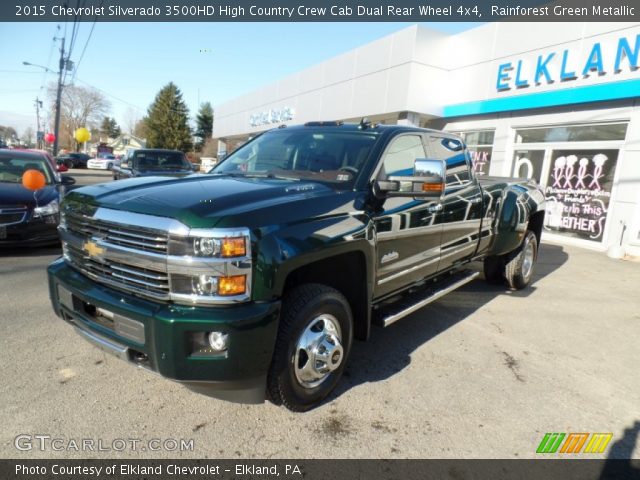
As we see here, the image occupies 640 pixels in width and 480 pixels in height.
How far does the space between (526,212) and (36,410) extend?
5.46 metres

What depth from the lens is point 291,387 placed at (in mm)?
2607

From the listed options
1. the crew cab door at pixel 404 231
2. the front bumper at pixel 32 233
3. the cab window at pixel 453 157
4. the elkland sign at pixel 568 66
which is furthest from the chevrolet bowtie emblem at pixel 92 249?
the elkland sign at pixel 568 66

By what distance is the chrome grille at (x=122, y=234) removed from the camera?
2293mm

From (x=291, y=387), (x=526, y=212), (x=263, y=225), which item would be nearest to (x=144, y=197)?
(x=263, y=225)

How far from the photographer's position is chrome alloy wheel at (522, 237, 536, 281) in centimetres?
593

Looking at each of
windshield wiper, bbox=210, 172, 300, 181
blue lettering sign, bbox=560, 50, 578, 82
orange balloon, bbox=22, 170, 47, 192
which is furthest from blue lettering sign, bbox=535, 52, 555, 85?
orange balloon, bbox=22, 170, 47, 192

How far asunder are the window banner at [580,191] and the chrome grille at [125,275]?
33.6ft

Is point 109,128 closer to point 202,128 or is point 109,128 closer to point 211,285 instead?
point 202,128

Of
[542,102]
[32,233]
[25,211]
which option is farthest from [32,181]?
[542,102]

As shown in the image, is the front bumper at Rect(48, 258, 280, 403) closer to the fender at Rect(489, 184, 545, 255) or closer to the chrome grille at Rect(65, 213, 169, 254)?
the chrome grille at Rect(65, 213, 169, 254)

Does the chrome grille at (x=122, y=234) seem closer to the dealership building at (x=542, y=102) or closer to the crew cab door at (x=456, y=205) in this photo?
the crew cab door at (x=456, y=205)

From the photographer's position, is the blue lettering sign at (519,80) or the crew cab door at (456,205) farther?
the blue lettering sign at (519,80)

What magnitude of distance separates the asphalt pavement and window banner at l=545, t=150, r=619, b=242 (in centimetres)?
610

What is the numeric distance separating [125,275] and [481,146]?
12.4 m
